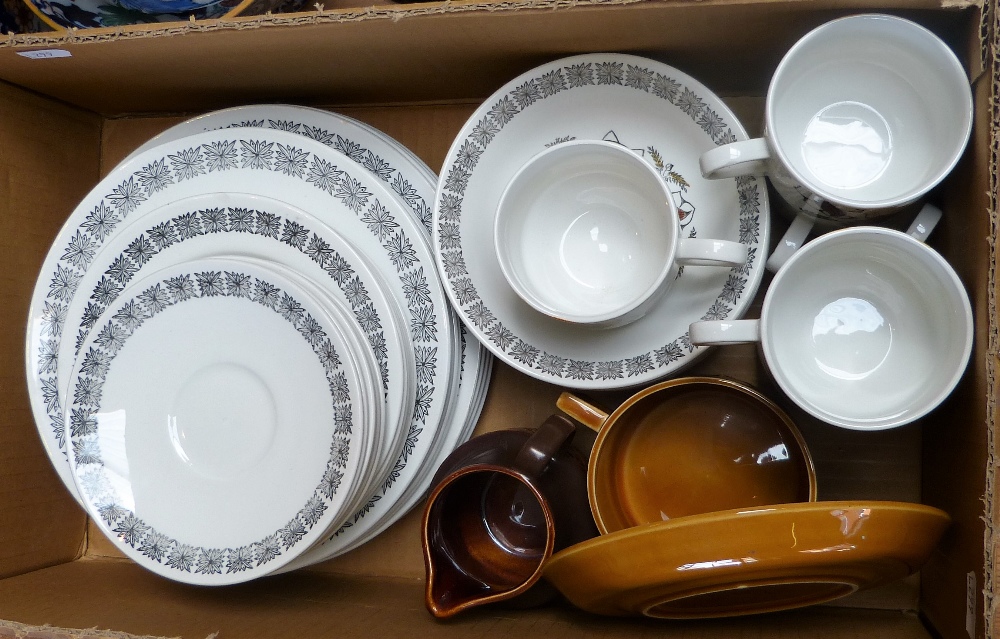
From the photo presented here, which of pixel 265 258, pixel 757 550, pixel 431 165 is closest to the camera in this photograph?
pixel 757 550

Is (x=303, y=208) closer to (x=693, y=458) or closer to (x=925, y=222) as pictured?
(x=693, y=458)

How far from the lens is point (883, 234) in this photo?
62cm

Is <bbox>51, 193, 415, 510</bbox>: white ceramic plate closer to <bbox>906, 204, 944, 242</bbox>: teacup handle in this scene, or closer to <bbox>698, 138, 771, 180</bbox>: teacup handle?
<bbox>698, 138, 771, 180</bbox>: teacup handle

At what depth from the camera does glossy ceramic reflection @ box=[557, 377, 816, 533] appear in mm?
695

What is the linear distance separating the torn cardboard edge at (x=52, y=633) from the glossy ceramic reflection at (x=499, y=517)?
20 cm

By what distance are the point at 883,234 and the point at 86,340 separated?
0.68 meters

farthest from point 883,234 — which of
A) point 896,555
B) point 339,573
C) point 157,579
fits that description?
point 157,579

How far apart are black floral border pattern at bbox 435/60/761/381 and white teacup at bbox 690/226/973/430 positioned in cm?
6

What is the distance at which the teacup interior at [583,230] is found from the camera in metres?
0.69

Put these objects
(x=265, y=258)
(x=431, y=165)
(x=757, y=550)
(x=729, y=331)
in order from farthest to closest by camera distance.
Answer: (x=431, y=165) → (x=265, y=258) → (x=729, y=331) → (x=757, y=550)

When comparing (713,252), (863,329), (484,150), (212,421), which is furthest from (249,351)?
(863,329)

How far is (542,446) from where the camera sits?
65cm

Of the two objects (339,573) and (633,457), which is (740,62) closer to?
(633,457)

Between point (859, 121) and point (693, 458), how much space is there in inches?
13.2
